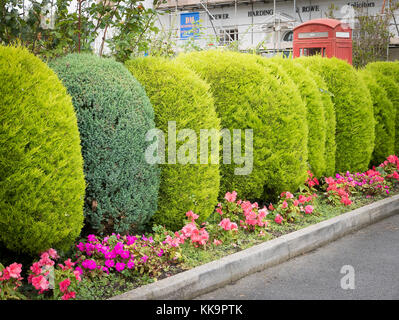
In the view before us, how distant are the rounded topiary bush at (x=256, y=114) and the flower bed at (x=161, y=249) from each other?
0.29 meters

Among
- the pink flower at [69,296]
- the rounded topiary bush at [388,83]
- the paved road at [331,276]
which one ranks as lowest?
the paved road at [331,276]

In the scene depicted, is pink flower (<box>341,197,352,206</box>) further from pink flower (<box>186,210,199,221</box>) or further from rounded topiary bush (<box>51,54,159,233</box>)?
rounded topiary bush (<box>51,54,159,233</box>)

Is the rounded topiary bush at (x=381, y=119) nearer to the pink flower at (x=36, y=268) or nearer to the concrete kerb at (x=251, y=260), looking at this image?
the concrete kerb at (x=251, y=260)

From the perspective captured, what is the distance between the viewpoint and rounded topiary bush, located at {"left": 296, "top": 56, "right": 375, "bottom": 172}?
287 inches

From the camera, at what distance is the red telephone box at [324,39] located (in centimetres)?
1229

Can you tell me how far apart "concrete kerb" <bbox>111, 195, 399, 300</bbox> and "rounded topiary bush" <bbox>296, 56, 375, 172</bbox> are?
1.32 m

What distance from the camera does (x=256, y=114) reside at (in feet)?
18.1

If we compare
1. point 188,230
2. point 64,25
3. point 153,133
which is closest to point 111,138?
point 153,133

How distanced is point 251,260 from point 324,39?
9.42 meters

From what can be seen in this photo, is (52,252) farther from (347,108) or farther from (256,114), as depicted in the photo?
(347,108)

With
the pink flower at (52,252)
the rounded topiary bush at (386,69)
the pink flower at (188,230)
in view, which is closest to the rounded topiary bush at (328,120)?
the rounded topiary bush at (386,69)

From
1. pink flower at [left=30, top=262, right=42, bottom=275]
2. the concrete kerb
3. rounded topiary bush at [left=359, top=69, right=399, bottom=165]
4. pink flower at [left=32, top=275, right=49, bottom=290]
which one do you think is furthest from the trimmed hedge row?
rounded topiary bush at [left=359, top=69, right=399, bottom=165]
